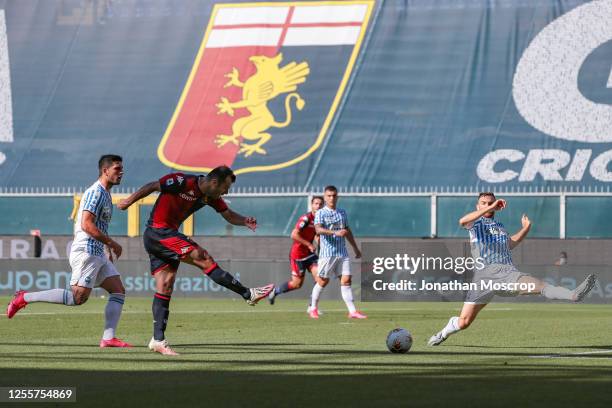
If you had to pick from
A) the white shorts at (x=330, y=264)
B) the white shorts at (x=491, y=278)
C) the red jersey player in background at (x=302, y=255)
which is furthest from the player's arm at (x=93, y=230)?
the red jersey player in background at (x=302, y=255)

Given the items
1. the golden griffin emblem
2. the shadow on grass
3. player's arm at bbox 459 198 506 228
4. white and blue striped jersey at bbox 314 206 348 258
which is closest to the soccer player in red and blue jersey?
the shadow on grass

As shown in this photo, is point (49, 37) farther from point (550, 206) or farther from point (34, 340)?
point (34, 340)

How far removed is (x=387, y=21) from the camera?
42.6 m

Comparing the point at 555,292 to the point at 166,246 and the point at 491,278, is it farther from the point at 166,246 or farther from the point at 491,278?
the point at 166,246

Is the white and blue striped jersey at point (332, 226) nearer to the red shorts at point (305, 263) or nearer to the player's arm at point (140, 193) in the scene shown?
the red shorts at point (305, 263)

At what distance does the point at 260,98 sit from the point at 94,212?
2843 centimetres

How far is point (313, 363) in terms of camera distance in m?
12.7

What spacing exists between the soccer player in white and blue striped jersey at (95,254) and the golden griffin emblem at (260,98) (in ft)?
86.2

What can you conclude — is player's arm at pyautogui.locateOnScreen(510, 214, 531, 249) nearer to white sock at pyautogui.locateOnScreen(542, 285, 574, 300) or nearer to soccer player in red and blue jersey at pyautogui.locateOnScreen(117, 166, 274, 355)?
white sock at pyautogui.locateOnScreen(542, 285, 574, 300)

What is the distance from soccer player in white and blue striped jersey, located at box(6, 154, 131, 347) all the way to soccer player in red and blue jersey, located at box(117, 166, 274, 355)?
569 millimetres

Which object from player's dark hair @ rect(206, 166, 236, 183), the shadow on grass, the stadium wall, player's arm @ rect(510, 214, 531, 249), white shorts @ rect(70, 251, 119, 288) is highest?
the stadium wall

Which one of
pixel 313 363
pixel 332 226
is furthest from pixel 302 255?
pixel 313 363

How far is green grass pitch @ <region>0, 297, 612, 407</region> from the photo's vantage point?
9633mm

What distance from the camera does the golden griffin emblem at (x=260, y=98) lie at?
41.8 m
